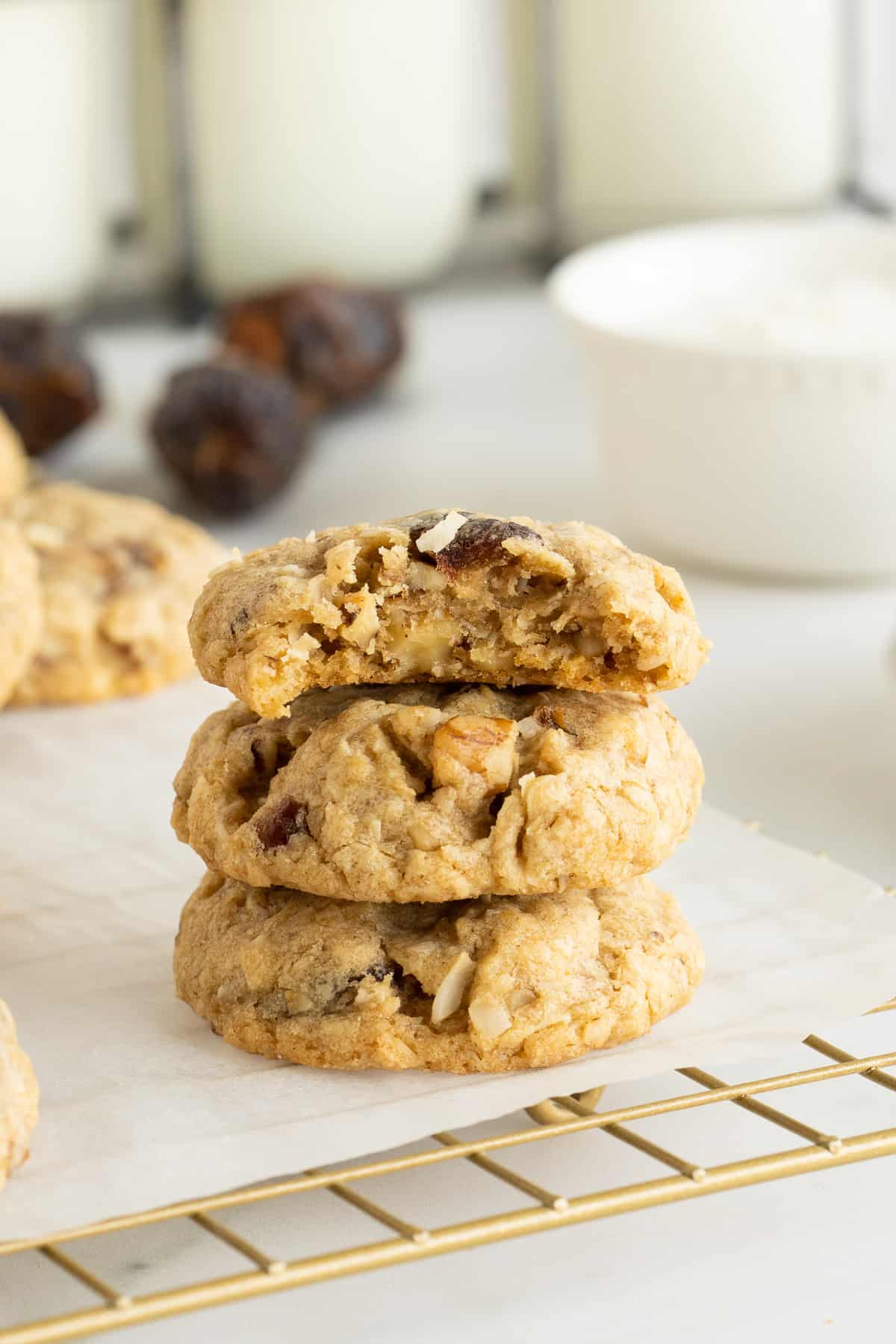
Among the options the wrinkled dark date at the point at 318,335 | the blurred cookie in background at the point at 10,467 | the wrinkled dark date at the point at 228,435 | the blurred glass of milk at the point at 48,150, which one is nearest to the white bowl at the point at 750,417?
the wrinkled dark date at the point at 228,435

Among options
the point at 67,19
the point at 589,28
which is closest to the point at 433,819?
the point at 67,19

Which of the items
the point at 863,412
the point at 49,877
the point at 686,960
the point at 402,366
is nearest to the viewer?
the point at 686,960

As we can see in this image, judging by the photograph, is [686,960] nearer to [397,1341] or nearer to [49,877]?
[397,1341]

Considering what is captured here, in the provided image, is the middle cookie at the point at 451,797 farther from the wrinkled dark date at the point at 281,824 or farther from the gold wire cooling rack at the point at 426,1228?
Answer: the gold wire cooling rack at the point at 426,1228

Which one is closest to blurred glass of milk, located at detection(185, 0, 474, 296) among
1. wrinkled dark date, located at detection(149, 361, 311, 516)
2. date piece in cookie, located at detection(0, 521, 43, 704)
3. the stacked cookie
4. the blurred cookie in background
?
wrinkled dark date, located at detection(149, 361, 311, 516)

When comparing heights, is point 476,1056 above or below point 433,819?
below

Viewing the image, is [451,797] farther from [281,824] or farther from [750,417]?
[750,417]

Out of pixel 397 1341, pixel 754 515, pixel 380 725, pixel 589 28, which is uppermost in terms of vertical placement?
pixel 589 28

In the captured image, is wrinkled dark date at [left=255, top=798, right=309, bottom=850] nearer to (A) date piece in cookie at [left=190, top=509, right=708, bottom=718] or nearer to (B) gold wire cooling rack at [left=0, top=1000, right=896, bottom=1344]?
(A) date piece in cookie at [left=190, top=509, right=708, bottom=718]
